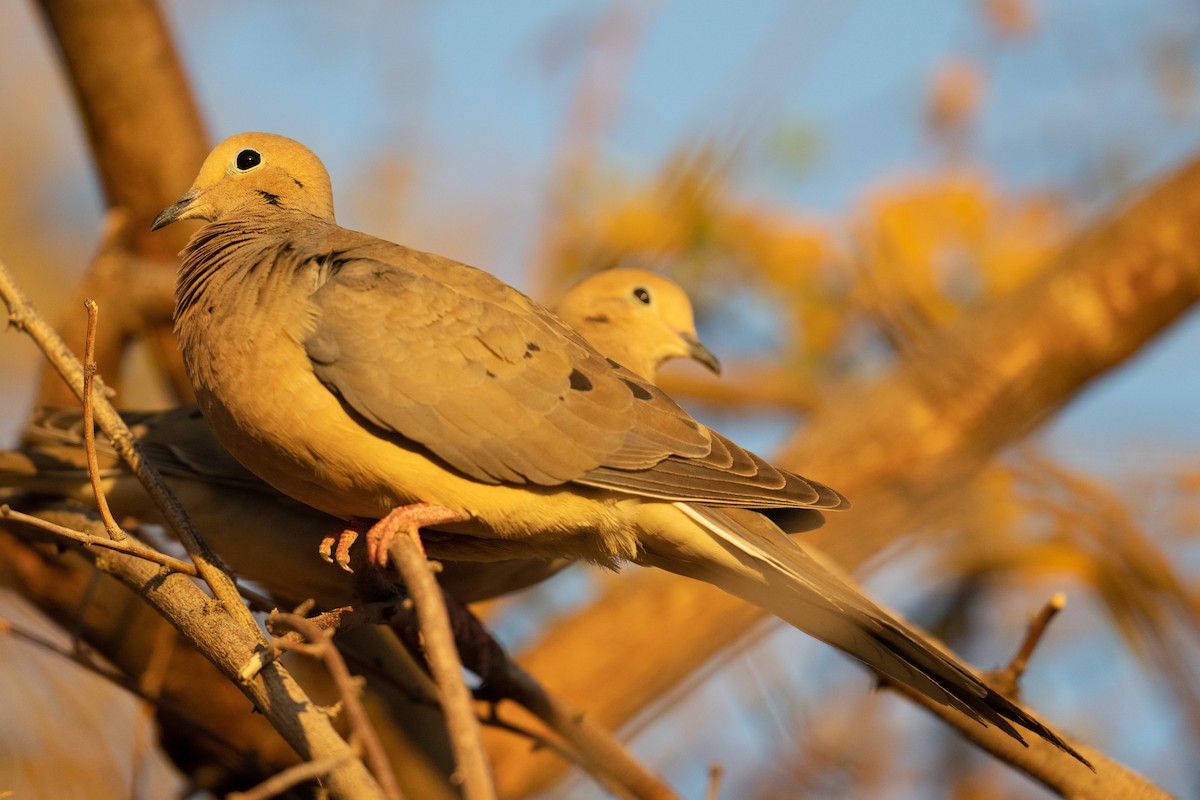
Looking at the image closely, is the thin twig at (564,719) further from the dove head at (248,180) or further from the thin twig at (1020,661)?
the dove head at (248,180)

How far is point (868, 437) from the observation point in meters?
4.87

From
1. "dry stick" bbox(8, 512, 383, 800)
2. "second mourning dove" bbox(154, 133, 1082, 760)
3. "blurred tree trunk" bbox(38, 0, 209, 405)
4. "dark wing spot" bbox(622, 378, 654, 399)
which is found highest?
"blurred tree trunk" bbox(38, 0, 209, 405)

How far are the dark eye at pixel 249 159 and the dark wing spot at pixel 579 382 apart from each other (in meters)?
1.00

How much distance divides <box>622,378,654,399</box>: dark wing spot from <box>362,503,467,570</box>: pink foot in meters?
0.50

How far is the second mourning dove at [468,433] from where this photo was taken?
247 centimetres

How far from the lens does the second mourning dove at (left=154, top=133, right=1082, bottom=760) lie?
2.47 meters

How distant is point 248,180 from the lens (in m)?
3.07

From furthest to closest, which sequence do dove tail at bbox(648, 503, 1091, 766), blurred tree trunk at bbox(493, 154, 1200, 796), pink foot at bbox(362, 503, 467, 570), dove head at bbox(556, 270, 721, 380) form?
1. blurred tree trunk at bbox(493, 154, 1200, 796)
2. dove head at bbox(556, 270, 721, 380)
3. pink foot at bbox(362, 503, 467, 570)
4. dove tail at bbox(648, 503, 1091, 766)

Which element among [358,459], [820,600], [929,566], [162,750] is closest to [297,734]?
[358,459]

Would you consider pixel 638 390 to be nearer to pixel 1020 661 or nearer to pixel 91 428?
pixel 1020 661

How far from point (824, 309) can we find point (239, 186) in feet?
11.3

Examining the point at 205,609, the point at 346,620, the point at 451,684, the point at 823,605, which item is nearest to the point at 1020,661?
the point at 823,605

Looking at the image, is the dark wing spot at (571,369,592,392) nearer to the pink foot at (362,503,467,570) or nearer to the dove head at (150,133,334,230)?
the pink foot at (362,503,467,570)

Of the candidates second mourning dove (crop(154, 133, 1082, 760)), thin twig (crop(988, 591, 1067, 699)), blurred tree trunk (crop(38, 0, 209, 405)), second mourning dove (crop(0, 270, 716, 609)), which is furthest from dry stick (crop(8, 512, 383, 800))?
blurred tree trunk (crop(38, 0, 209, 405))
